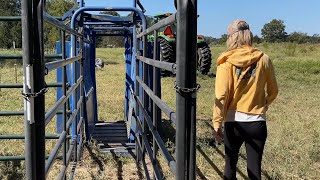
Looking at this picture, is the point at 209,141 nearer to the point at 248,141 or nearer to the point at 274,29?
the point at 248,141

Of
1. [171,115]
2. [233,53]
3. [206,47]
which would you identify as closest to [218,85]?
[233,53]

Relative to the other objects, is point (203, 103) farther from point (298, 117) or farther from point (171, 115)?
point (171, 115)

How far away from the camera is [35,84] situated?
5.95 ft

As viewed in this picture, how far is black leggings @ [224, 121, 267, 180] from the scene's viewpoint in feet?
10.4

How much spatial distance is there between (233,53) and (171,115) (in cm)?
119

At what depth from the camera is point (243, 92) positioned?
123 inches

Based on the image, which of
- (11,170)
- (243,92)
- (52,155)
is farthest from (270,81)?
(11,170)

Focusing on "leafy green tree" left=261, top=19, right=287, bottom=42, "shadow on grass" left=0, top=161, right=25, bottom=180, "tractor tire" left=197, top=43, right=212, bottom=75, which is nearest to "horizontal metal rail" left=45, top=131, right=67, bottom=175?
"shadow on grass" left=0, top=161, right=25, bottom=180

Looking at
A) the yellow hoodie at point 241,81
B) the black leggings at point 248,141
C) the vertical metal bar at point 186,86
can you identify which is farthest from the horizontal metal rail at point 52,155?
the black leggings at point 248,141

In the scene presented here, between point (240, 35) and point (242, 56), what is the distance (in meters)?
0.17

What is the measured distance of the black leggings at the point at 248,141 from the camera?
10.4ft

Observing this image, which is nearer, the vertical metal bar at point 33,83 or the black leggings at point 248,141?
the vertical metal bar at point 33,83

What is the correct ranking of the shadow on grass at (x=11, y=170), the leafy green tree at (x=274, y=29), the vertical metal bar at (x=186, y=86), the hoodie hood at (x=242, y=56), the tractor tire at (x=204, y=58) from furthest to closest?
the leafy green tree at (x=274, y=29), the tractor tire at (x=204, y=58), the shadow on grass at (x=11, y=170), the hoodie hood at (x=242, y=56), the vertical metal bar at (x=186, y=86)

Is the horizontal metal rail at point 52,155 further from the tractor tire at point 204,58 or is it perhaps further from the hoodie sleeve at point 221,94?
the tractor tire at point 204,58
